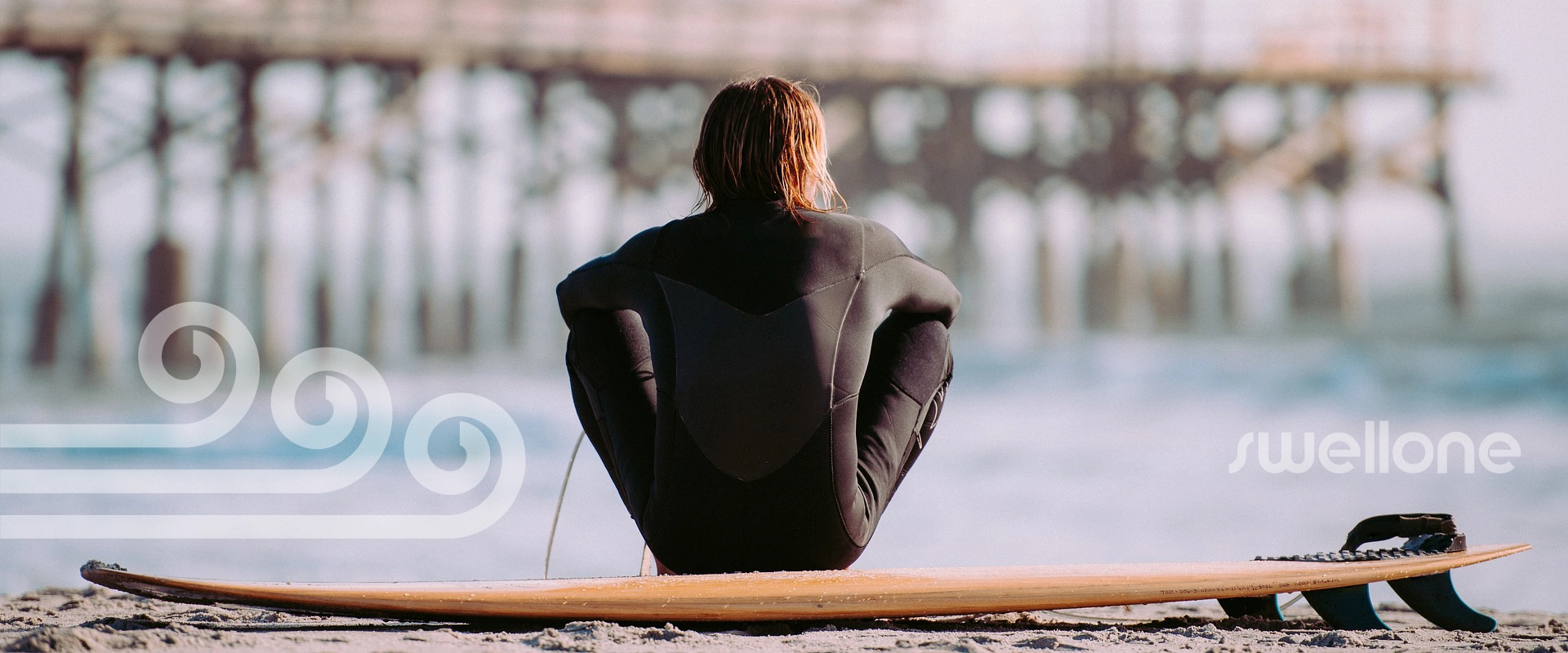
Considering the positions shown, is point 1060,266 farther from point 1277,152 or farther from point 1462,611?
point 1462,611

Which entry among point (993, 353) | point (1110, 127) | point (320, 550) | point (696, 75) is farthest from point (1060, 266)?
point (320, 550)

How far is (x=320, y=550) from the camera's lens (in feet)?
23.7

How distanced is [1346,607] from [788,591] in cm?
118

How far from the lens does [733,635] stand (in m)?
2.21

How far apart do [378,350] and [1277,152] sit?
10189 millimetres

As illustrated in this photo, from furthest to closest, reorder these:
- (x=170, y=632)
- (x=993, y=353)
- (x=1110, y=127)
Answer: (x=993, y=353)
(x=1110, y=127)
(x=170, y=632)

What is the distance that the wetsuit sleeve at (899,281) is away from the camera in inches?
81.4

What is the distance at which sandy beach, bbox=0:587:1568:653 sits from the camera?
6.49 feet
